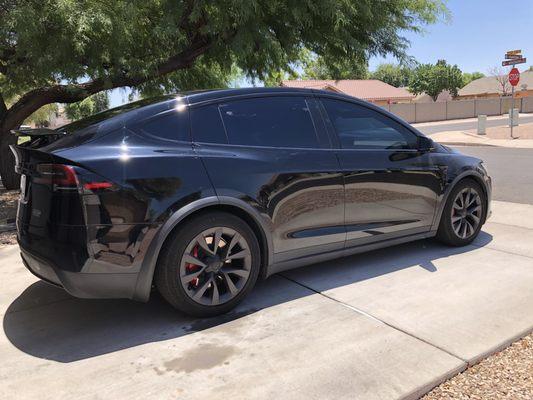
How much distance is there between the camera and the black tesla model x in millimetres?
3240

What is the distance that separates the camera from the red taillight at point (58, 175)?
10.4 feet

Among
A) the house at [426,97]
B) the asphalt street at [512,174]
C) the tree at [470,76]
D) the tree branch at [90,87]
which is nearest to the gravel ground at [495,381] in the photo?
the asphalt street at [512,174]

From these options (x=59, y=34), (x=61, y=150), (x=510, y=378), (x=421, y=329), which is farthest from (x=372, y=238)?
(x=59, y=34)

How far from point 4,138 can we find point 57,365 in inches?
328

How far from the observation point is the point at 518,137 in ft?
72.0

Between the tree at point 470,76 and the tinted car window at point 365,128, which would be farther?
the tree at point 470,76

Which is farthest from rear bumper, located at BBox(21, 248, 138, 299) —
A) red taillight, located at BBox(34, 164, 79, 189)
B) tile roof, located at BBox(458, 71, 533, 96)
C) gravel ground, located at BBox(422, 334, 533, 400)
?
tile roof, located at BBox(458, 71, 533, 96)

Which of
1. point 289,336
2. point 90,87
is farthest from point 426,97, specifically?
point 289,336

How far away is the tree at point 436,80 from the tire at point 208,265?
66.9 meters

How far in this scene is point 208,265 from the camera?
3596 mm

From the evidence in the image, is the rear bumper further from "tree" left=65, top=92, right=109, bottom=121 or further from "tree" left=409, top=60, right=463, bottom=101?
"tree" left=409, top=60, right=463, bottom=101

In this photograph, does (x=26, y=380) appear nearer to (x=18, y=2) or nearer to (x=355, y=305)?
(x=355, y=305)

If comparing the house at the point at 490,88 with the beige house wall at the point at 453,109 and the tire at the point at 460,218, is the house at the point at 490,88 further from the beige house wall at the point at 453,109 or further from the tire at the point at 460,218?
the tire at the point at 460,218

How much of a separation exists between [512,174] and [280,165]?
883cm
